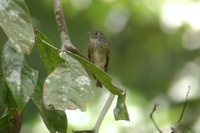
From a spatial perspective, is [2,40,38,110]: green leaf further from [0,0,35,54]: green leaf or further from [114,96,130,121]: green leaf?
[114,96,130,121]: green leaf

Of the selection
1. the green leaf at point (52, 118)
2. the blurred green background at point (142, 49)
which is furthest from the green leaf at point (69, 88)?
the blurred green background at point (142, 49)

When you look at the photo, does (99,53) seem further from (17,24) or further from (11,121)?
(17,24)

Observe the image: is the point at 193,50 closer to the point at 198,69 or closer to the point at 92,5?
the point at 198,69

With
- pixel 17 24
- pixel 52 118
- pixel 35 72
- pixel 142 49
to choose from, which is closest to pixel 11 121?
pixel 52 118

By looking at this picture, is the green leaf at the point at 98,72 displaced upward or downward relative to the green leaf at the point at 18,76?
upward

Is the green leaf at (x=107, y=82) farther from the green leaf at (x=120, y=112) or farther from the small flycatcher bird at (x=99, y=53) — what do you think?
the small flycatcher bird at (x=99, y=53)

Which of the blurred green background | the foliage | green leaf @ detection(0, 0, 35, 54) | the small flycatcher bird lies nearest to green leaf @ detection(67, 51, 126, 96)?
the foliage
